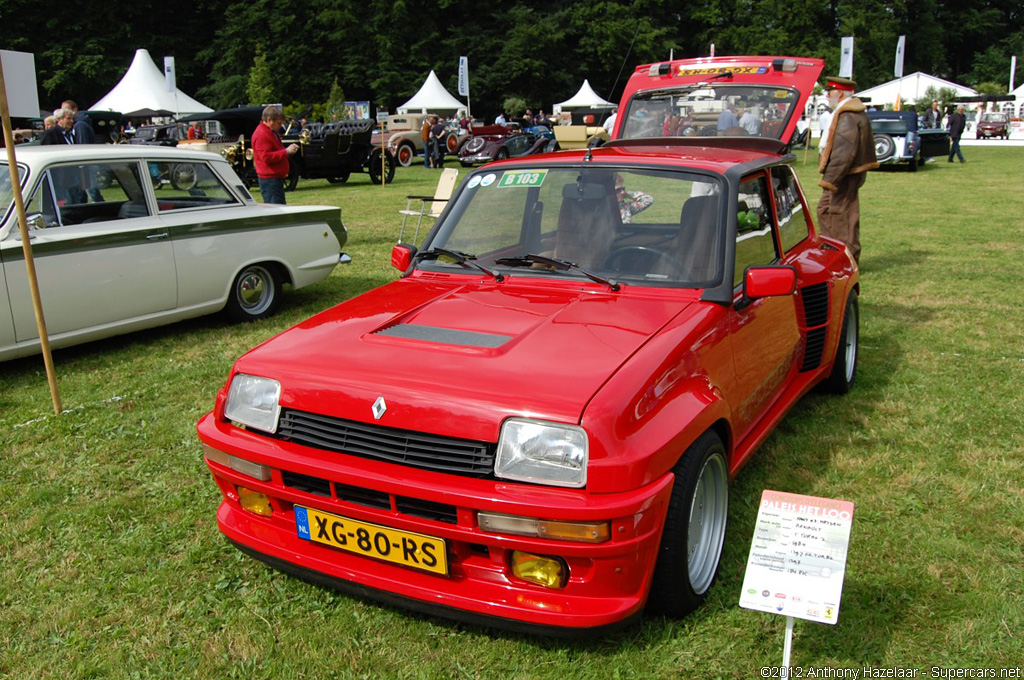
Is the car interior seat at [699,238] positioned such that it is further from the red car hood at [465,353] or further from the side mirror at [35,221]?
the side mirror at [35,221]

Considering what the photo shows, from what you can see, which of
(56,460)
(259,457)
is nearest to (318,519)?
(259,457)

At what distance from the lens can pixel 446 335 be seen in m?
2.97

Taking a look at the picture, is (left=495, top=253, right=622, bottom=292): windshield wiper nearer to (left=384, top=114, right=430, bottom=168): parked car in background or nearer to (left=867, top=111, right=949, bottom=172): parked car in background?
(left=384, top=114, right=430, bottom=168): parked car in background

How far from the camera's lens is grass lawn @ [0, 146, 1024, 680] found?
106 inches

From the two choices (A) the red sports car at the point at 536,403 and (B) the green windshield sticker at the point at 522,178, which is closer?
(A) the red sports car at the point at 536,403

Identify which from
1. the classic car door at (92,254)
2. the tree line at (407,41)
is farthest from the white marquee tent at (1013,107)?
the classic car door at (92,254)

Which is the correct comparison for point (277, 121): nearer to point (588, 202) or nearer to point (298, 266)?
point (298, 266)

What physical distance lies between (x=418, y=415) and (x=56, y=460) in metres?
2.75

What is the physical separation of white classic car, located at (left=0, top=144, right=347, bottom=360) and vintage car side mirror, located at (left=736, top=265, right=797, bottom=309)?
4.60 meters

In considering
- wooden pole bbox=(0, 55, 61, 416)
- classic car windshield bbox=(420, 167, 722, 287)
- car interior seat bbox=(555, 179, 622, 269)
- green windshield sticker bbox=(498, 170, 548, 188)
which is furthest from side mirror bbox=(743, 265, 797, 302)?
wooden pole bbox=(0, 55, 61, 416)

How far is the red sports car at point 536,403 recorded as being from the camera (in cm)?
244

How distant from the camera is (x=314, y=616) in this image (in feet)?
9.60

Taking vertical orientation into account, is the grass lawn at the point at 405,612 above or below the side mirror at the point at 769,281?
below

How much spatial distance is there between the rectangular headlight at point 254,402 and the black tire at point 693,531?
1.37 metres
